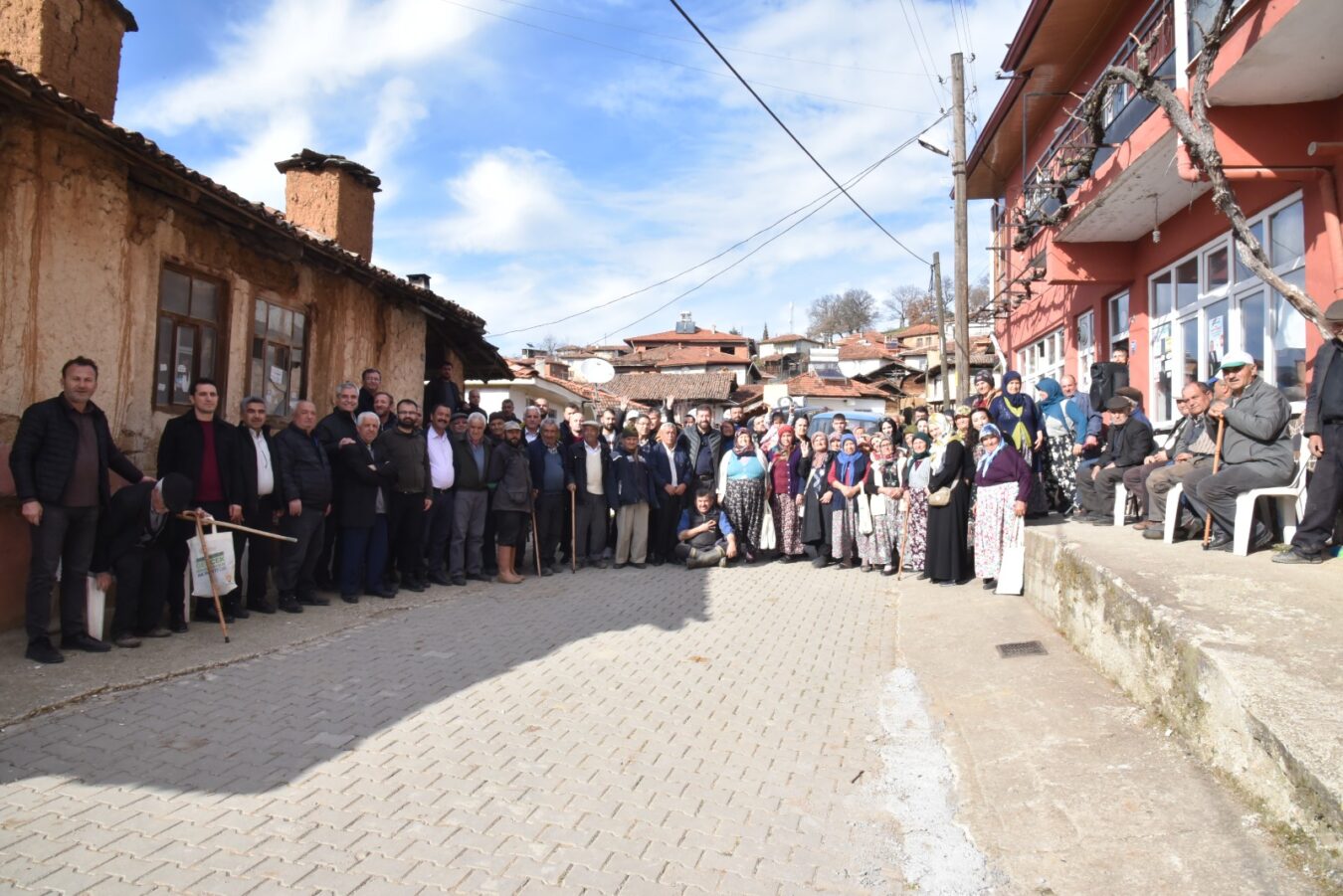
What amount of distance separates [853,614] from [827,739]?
3407 mm

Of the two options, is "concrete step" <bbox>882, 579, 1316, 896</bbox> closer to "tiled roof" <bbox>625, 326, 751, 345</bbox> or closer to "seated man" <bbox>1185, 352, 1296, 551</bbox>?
"seated man" <bbox>1185, 352, 1296, 551</bbox>

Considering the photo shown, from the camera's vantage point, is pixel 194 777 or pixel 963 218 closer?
pixel 194 777

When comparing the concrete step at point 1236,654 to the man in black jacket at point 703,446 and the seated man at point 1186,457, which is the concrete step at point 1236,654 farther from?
the man in black jacket at point 703,446

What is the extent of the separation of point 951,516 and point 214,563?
7069mm

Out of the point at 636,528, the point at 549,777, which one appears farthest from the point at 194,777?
the point at 636,528

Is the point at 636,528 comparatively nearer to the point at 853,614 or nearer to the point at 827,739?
the point at 853,614

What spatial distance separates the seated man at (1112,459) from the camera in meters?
8.61

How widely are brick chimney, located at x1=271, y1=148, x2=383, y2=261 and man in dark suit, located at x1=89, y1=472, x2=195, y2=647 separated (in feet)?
22.5

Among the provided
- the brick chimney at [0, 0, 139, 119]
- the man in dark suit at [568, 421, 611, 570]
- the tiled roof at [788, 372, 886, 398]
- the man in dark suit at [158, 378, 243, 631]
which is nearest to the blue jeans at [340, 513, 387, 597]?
the man in dark suit at [158, 378, 243, 631]

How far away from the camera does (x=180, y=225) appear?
25.3ft

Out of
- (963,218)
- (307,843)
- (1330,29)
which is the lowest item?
(307,843)

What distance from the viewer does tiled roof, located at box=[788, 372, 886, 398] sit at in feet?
164

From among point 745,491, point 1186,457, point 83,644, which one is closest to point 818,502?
point 745,491

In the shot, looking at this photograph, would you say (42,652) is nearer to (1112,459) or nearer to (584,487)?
(584,487)
